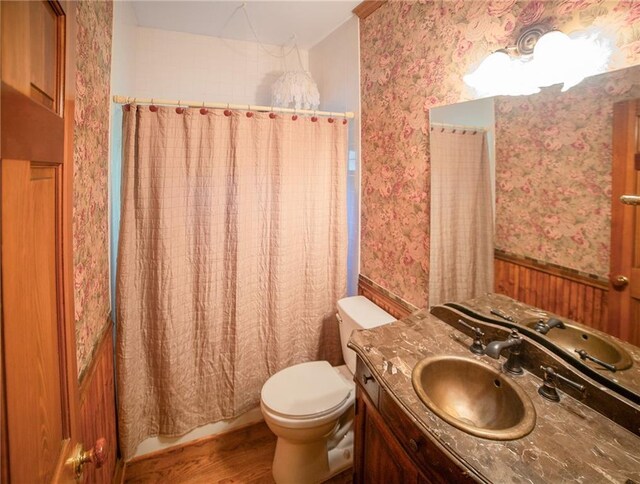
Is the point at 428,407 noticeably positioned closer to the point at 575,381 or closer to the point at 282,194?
the point at 575,381

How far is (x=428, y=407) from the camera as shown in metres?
0.86

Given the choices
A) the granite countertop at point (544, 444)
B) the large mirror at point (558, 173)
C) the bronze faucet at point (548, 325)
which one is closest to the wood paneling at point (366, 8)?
the large mirror at point (558, 173)

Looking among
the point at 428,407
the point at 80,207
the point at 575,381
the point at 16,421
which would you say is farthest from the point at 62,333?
the point at 575,381

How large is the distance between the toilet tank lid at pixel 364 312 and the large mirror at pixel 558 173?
0.74m

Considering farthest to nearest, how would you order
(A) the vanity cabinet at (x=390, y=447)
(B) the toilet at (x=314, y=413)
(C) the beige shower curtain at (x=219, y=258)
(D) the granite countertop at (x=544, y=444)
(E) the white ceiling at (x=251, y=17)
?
(E) the white ceiling at (x=251, y=17), (C) the beige shower curtain at (x=219, y=258), (B) the toilet at (x=314, y=413), (A) the vanity cabinet at (x=390, y=447), (D) the granite countertop at (x=544, y=444)

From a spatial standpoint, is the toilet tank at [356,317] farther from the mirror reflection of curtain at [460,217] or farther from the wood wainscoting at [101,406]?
the wood wainscoting at [101,406]

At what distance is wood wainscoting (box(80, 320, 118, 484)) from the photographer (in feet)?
3.65

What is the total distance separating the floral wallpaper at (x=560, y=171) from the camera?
2.93ft

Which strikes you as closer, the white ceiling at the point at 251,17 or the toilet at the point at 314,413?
the toilet at the point at 314,413

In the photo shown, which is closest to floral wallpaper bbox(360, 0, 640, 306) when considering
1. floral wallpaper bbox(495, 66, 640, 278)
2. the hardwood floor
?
floral wallpaper bbox(495, 66, 640, 278)

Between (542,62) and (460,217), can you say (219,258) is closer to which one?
(460,217)

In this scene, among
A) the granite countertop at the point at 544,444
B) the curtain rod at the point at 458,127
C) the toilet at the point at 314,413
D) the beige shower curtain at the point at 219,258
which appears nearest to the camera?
the granite countertop at the point at 544,444

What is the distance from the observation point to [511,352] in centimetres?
102

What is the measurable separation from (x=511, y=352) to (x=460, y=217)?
582 millimetres
